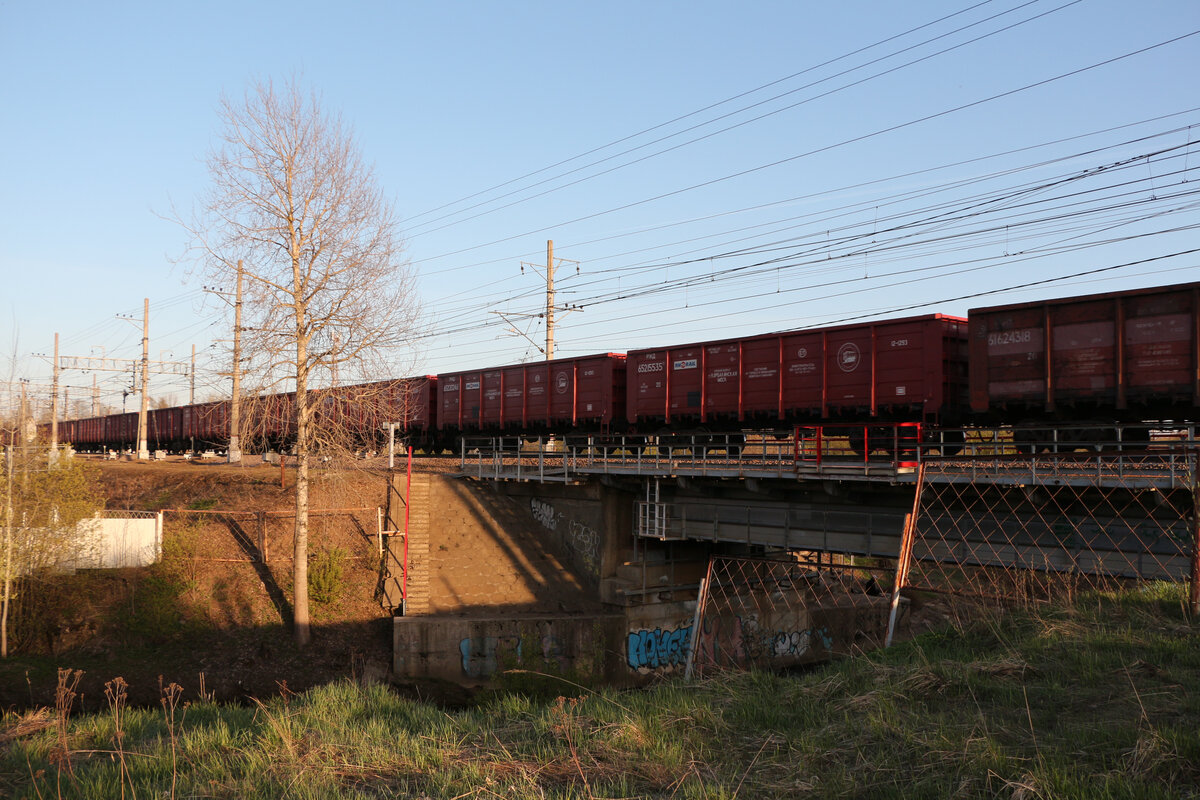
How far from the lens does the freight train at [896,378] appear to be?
1636 cm

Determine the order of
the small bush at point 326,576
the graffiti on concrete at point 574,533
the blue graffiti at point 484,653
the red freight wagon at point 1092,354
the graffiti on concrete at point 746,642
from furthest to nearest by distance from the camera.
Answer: the graffiti on concrete at point 574,533 < the graffiti on concrete at point 746,642 < the small bush at point 326,576 < the blue graffiti at point 484,653 < the red freight wagon at point 1092,354

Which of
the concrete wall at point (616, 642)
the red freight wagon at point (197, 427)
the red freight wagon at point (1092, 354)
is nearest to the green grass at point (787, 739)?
the red freight wagon at point (1092, 354)

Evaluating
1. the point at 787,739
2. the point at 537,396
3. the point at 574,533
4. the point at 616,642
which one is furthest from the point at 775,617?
the point at 787,739

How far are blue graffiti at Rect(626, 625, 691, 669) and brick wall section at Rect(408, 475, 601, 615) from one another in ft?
5.40

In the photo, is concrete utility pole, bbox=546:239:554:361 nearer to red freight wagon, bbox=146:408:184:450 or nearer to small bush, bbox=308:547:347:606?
small bush, bbox=308:547:347:606

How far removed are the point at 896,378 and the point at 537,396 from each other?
1340cm

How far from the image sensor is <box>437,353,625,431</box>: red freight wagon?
87.8 feet

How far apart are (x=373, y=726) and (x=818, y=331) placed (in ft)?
55.2

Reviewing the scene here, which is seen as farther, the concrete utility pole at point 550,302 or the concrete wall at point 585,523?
the concrete utility pole at point 550,302

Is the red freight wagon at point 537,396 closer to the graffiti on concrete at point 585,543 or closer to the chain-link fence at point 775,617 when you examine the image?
the graffiti on concrete at point 585,543

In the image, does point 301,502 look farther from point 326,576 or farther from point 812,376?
point 812,376

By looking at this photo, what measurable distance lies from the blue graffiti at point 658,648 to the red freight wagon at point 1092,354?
10.9 m

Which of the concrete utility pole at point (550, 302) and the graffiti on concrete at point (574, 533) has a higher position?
the concrete utility pole at point (550, 302)

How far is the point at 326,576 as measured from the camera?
70.4ft
